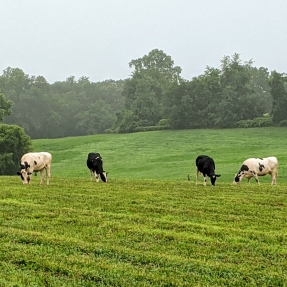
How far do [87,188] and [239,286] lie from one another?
44.8 feet

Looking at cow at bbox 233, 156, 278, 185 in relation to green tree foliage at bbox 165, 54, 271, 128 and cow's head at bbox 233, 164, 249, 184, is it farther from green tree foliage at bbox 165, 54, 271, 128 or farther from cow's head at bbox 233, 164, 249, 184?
green tree foliage at bbox 165, 54, 271, 128

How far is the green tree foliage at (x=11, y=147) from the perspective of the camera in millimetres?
48875

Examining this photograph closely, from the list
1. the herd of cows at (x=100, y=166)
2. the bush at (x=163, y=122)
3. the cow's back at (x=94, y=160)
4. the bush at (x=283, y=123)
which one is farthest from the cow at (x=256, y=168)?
the bush at (x=163, y=122)

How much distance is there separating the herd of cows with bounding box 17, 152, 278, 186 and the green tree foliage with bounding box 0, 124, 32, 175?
2486 centimetres

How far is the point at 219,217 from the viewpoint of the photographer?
44.5ft

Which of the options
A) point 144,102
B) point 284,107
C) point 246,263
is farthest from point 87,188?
point 144,102

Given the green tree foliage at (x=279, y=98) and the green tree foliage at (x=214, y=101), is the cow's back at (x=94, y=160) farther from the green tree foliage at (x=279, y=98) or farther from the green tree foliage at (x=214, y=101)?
the green tree foliage at (x=214, y=101)

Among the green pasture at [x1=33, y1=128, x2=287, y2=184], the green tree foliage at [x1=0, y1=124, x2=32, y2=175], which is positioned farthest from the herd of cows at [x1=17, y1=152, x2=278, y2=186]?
the green tree foliage at [x1=0, y1=124, x2=32, y2=175]

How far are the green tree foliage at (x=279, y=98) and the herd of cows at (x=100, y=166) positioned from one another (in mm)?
55572

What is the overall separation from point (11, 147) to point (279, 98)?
48.7 metres

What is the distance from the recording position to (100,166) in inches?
995

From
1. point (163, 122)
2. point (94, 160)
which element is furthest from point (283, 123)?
point (94, 160)

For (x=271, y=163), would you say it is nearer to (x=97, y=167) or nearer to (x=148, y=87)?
(x=97, y=167)

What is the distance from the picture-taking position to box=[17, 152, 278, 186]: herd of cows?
2227 cm
